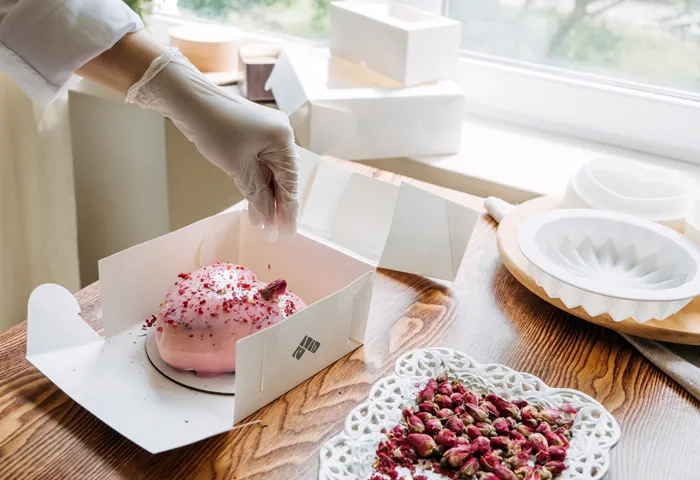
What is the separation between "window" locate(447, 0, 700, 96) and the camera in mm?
1591

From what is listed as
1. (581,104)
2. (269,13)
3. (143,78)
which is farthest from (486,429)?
(269,13)

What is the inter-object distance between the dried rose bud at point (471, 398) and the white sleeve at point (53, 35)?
0.63 metres

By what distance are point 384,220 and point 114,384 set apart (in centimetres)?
49

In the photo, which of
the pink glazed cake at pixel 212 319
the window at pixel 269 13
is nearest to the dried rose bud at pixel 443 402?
the pink glazed cake at pixel 212 319

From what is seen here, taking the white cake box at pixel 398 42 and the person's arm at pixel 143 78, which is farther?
the white cake box at pixel 398 42

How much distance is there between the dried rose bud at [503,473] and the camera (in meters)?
0.70

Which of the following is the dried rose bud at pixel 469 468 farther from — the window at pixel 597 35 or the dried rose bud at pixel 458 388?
the window at pixel 597 35

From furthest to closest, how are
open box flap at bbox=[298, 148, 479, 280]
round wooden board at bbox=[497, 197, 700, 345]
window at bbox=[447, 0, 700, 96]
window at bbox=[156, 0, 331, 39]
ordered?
window at bbox=[156, 0, 331, 39]
window at bbox=[447, 0, 700, 96]
open box flap at bbox=[298, 148, 479, 280]
round wooden board at bbox=[497, 197, 700, 345]

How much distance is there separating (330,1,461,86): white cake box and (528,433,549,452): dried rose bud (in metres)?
0.95

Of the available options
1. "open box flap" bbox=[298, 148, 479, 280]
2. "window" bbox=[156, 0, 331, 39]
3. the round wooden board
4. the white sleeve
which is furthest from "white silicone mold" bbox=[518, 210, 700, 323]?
"window" bbox=[156, 0, 331, 39]

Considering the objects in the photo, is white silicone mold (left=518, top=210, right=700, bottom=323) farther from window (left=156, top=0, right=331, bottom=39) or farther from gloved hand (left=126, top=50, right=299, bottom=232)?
window (left=156, top=0, right=331, bottom=39)

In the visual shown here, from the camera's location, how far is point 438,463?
0.73 m

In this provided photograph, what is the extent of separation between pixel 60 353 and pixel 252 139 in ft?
1.21

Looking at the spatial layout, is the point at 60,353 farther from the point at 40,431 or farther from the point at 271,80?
the point at 271,80
